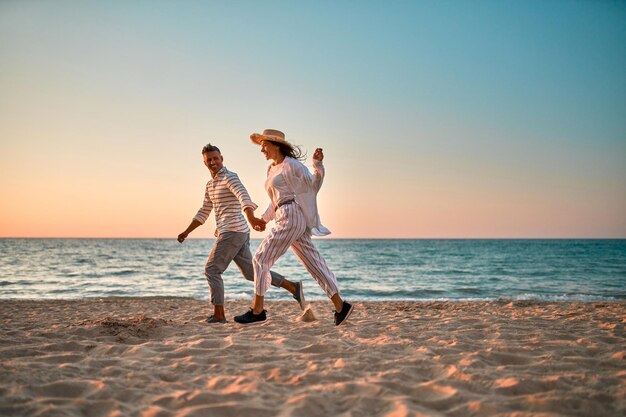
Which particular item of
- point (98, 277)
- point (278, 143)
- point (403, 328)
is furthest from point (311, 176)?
point (98, 277)

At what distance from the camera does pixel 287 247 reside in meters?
4.46

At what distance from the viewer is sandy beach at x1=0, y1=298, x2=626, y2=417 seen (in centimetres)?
229

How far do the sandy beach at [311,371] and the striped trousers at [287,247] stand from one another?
0.48 metres

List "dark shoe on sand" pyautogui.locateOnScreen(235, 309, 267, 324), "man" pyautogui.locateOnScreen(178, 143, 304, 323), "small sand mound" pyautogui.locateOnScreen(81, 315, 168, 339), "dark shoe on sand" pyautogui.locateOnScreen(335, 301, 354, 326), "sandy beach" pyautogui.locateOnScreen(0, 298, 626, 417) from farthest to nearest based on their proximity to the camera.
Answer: "man" pyautogui.locateOnScreen(178, 143, 304, 323) < "dark shoe on sand" pyautogui.locateOnScreen(235, 309, 267, 324) < "dark shoe on sand" pyautogui.locateOnScreen(335, 301, 354, 326) < "small sand mound" pyautogui.locateOnScreen(81, 315, 168, 339) < "sandy beach" pyautogui.locateOnScreen(0, 298, 626, 417)

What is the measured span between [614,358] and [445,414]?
5.51ft

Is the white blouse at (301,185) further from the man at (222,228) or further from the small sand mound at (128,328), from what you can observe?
the small sand mound at (128,328)

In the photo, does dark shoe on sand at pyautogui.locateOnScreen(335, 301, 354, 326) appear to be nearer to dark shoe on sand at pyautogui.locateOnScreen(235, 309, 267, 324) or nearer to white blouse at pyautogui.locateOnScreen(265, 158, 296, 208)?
dark shoe on sand at pyautogui.locateOnScreen(235, 309, 267, 324)

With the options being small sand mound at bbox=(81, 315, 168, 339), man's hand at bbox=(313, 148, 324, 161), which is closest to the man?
small sand mound at bbox=(81, 315, 168, 339)

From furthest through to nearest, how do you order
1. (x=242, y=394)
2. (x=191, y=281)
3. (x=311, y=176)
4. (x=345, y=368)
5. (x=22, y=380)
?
(x=191, y=281) → (x=311, y=176) → (x=345, y=368) → (x=22, y=380) → (x=242, y=394)

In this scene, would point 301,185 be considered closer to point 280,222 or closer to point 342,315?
point 280,222

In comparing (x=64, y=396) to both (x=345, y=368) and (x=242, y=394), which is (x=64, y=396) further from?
(x=345, y=368)

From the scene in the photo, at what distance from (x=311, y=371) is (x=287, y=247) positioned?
5.77ft

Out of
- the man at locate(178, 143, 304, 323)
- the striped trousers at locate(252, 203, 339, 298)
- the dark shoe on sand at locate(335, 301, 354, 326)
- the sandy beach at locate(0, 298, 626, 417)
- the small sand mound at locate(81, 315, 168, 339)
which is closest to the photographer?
the sandy beach at locate(0, 298, 626, 417)

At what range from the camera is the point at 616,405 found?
226 cm
